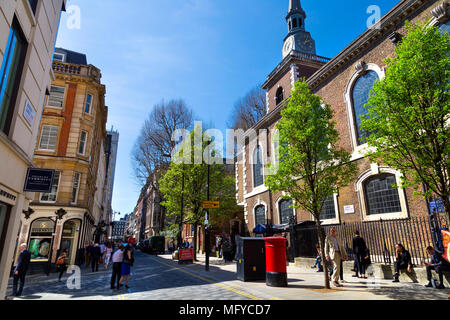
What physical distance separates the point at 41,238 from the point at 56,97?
11369 millimetres

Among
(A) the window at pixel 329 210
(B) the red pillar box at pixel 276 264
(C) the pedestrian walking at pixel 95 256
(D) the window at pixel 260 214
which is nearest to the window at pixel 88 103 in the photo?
(C) the pedestrian walking at pixel 95 256

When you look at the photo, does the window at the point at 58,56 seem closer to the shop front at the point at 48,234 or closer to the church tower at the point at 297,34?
the shop front at the point at 48,234

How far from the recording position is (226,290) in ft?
29.9

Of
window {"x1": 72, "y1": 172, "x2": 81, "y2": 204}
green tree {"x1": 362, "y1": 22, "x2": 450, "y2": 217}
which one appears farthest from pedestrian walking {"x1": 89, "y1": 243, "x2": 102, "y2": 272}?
green tree {"x1": 362, "y1": 22, "x2": 450, "y2": 217}

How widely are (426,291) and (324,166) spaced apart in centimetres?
495

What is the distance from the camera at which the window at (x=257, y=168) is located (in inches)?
1056

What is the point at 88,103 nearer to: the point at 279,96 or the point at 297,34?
the point at 279,96

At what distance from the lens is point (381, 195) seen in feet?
46.1

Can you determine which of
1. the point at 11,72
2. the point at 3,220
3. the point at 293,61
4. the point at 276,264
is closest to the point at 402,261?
Result: the point at 276,264

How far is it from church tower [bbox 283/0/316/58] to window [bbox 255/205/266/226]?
1633 cm

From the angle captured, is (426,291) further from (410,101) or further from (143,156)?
(143,156)

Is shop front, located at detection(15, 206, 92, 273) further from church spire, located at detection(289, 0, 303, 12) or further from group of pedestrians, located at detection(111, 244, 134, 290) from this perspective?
church spire, located at detection(289, 0, 303, 12)
